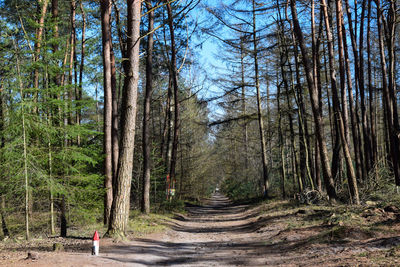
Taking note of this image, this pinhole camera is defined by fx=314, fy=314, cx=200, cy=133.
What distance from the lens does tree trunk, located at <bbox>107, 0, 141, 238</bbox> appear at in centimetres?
883

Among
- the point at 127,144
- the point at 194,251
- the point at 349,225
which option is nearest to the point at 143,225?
the point at 194,251

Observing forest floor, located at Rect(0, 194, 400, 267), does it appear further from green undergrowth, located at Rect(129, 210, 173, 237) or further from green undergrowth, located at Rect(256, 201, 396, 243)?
green undergrowth, located at Rect(129, 210, 173, 237)

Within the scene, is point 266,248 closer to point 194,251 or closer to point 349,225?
point 194,251

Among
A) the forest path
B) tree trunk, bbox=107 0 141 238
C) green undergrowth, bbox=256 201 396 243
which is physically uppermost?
tree trunk, bbox=107 0 141 238

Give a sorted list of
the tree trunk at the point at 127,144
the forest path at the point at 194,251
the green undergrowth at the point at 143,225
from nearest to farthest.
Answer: the forest path at the point at 194,251
the tree trunk at the point at 127,144
the green undergrowth at the point at 143,225

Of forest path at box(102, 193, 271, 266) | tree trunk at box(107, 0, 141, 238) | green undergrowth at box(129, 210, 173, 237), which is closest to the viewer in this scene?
forest path at box(102, 193, 271, 266)

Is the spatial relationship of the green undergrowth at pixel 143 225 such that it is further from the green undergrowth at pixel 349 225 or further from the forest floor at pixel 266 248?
the green undergrowth at pixel 349 225

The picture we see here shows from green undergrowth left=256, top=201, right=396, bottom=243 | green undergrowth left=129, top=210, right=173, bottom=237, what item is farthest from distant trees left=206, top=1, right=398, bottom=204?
green undergrowth left=129, top=210, right=173, bottom=237

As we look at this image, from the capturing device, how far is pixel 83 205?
33.2ft

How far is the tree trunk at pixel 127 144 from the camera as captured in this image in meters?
8.83

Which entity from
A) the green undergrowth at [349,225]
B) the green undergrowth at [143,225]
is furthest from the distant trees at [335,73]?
the green undergrowth at [143,225]

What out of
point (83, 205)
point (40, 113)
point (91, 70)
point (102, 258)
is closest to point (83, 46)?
point (91, 70)

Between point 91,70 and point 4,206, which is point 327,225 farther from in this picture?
point 91,70

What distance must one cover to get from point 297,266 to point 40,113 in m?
8.18
